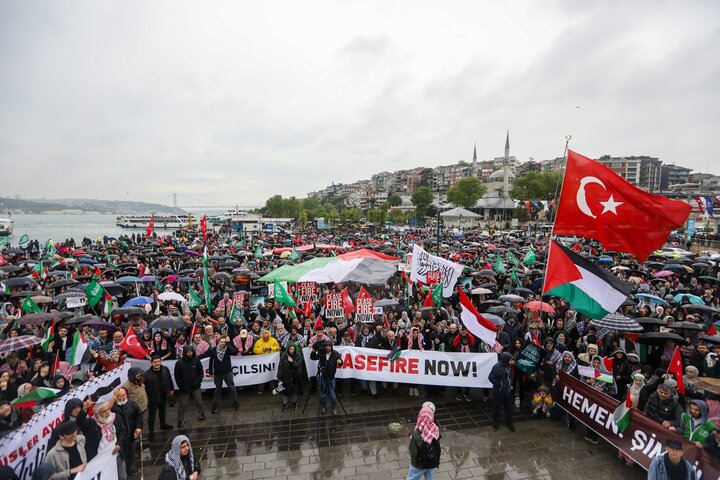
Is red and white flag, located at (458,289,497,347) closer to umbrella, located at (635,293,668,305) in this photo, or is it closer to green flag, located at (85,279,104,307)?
umbrella, located at (635,293,668,305)

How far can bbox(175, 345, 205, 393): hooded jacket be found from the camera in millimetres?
7121

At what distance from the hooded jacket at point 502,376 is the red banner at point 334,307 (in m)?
4.96

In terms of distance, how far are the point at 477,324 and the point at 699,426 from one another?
3.71m

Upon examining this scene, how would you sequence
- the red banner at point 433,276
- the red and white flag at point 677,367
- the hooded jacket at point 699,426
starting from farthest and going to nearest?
the red banner at point 433,276 → the red and white flag at point 677,367 → the hooded jacket at point 699,426

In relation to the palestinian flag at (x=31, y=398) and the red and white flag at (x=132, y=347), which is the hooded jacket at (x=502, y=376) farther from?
the palestinian flag at (x=31, y=398)

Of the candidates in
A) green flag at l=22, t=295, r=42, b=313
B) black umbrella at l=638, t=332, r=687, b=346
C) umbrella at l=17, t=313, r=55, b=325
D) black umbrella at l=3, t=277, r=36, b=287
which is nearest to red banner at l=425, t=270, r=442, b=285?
black umbrella at l=638, t=332, r=687, b=346

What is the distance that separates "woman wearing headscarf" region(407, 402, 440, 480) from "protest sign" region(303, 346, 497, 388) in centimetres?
312

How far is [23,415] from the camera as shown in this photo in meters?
5.26

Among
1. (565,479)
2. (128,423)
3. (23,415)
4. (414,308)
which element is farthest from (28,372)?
(414,308)

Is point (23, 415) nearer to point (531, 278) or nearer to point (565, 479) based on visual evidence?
point (565, 479)

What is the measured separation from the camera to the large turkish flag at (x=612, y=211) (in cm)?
671

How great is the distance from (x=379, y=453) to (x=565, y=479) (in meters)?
2.86

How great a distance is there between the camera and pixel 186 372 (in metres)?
7.14

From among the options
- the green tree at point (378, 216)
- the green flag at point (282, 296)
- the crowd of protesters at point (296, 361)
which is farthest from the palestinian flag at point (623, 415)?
the green tree at point (378, 216)
